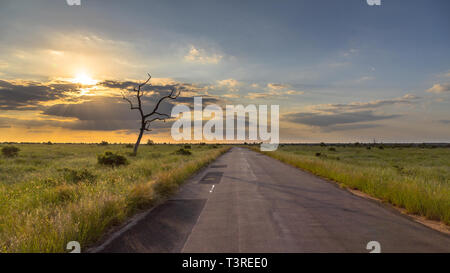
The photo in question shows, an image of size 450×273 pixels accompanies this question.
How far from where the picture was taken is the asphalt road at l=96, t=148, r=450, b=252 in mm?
4785

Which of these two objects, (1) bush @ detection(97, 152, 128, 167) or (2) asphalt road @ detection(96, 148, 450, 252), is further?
(1) bush @ detection(97, 152, 128, 167)

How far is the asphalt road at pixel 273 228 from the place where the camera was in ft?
15.7

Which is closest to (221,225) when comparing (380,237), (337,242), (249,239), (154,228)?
(249,239)

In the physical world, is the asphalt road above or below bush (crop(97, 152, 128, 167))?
below

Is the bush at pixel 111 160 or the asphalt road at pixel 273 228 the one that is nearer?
the asphalt road at pixel 273 228

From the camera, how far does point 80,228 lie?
5.27 metres

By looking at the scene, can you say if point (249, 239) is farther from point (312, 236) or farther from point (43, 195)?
point (43, 195)

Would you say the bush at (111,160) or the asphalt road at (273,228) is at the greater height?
the bush at (111,160)

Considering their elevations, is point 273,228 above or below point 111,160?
below

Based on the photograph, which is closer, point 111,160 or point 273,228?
point 273,228

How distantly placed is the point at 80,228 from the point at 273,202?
19.0ft

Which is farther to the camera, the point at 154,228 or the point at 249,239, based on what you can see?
the point at 154,228

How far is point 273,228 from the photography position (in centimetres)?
588
